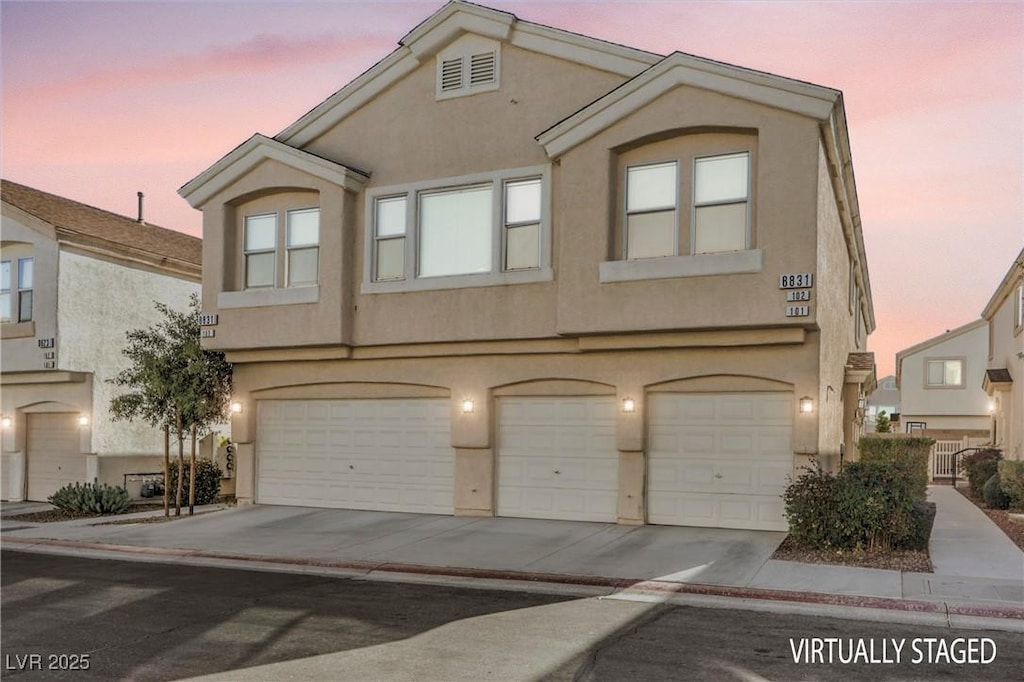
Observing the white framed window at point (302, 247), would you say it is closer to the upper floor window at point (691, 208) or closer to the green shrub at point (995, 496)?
the upper floor window at point (691, 208)

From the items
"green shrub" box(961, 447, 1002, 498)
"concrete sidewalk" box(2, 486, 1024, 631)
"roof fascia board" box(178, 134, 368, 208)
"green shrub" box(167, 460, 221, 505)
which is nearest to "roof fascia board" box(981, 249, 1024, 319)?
"green shrub" box(961, 447, 1002, 498)

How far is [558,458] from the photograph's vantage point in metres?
17.6

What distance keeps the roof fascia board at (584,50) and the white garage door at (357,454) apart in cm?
728

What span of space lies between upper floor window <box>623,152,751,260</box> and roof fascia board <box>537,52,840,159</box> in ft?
3.36

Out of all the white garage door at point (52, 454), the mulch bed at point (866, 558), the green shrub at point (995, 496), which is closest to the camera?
the mulch bed at point (866, 558)

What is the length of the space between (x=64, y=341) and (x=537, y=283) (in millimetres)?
13797

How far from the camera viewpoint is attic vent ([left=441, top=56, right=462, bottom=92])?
735 inches

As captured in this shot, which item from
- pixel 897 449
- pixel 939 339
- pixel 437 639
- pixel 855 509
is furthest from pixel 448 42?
pixel 939 339

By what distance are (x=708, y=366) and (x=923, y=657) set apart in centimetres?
817

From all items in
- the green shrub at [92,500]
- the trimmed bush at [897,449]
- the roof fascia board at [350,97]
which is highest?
the roof fascia board at [350,97]

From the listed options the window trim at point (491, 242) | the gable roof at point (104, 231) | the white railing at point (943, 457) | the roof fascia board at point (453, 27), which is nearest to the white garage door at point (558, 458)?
the window trim at point (491, 242)

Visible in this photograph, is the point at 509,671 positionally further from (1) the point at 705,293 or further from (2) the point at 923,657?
(1) the point at 705,293

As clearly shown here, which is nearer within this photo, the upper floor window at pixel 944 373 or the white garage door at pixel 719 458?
the white garage door at pixel 719 458

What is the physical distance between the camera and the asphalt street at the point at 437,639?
801cm
